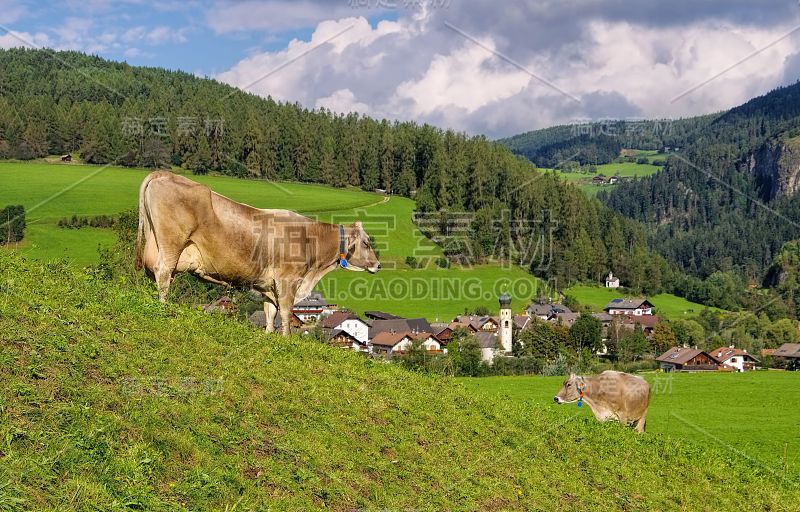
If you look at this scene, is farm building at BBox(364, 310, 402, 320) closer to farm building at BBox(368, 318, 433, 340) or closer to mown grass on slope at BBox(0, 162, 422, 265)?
farm building at BBox(368, 318, 433, 340)

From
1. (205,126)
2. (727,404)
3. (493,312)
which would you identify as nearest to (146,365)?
(727,404)

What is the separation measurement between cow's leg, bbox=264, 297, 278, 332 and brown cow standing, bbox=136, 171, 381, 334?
0.02 metres

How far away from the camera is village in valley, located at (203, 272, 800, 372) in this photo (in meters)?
84.4

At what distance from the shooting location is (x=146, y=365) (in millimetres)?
9266

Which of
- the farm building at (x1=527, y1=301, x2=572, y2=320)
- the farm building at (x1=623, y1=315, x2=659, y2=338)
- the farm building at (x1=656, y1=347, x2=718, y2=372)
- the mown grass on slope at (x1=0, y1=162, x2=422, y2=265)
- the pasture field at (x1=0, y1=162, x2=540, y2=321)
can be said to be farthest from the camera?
the farm building at (x1=623, y1=315, x2=659, y2=338)

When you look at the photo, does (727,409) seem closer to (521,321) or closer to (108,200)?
(521,321)

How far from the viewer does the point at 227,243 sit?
13617 mm

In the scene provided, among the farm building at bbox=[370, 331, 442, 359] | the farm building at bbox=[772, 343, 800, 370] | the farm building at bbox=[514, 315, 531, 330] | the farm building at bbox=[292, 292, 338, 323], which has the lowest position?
the farm building at bbox=[772, 343, 800, 370]

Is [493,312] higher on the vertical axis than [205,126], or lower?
lower

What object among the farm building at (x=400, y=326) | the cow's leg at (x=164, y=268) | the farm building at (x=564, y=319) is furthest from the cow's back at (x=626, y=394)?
the farm building at (x=564, y=319)

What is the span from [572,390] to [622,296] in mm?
114318

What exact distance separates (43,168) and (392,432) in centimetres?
11605

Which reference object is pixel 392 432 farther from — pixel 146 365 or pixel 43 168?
pixel 43 168

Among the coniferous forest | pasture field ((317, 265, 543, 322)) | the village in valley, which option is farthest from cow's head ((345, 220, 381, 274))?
the coniferous forest
